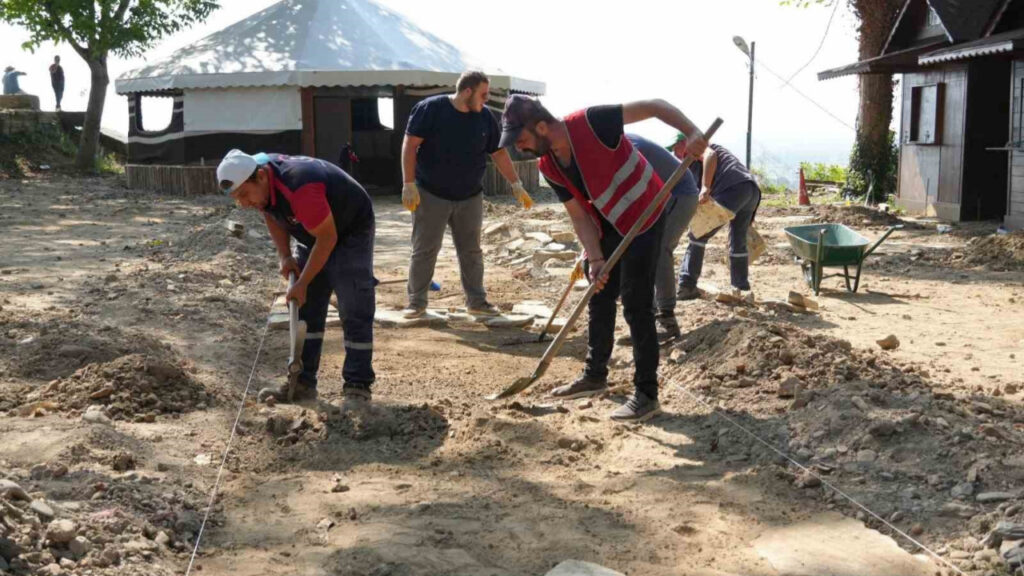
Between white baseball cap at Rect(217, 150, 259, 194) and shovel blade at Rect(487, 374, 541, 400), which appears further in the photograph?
shovel blade at Rect(487, 374, 541, 400)

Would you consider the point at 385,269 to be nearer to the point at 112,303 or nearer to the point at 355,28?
the point at 112,303

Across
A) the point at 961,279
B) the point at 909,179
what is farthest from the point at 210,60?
the point at 961,279

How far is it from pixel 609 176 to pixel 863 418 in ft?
4.96

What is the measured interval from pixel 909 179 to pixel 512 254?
8378 mm

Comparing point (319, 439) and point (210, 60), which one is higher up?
point (210, 60)

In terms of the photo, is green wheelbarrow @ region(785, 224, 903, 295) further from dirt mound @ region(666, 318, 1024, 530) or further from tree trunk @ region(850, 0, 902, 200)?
tree trunk @ region(850, 0, 902, 200)

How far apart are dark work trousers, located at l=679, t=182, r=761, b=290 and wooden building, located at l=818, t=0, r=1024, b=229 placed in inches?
278

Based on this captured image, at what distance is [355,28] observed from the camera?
20.8m

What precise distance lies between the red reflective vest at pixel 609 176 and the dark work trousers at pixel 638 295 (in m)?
0.10

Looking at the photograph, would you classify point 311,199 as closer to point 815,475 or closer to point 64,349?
point 64,349

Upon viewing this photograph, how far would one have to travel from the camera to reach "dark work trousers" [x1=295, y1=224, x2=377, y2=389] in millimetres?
5117

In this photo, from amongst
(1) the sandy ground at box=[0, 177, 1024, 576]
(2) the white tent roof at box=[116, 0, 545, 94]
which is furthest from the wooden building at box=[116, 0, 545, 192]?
(1) the sandy ground at box=[0, 177, 1024, 576]

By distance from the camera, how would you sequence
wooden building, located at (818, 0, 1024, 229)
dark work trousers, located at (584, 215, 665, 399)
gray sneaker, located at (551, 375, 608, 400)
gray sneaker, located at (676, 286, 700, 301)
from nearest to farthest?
dark work trousers, located at (584, 215, 665, 399)
gray sneaker, located at (551, 375, 608, 400)
gray sneaker, located at (676, 286, 700, 301)
wooden building, located at (818, 0, 1024, 229)

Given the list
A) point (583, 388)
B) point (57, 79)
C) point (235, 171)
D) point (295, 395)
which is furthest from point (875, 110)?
point (57, 79)
